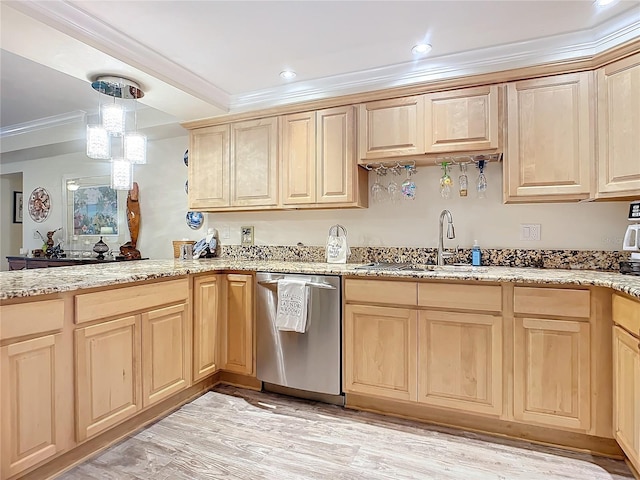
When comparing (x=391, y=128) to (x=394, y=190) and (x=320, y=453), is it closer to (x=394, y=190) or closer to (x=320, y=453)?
(x=394, y=190)

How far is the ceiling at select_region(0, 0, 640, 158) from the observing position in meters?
1.89

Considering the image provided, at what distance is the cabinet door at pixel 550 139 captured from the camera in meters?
2.18

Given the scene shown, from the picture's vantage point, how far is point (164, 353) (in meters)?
2.31

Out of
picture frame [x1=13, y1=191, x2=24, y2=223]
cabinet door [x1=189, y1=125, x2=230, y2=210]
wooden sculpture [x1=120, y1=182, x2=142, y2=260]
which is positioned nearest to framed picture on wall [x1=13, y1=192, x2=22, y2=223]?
picture frame [x1=13, y1=191, x2=24, y2=223]

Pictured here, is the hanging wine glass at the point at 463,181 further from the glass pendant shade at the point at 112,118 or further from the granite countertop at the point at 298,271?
the glass pendant shade at the point at 112,118

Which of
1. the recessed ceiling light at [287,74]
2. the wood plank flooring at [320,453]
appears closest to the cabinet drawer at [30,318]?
the wood plank flooring at [320,453]

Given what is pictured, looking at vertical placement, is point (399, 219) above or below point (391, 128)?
below

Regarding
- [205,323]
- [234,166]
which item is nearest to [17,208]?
[234,166]

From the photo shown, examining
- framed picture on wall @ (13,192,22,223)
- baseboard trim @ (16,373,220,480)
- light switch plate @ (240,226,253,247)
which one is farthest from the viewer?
framed picture on wall @ (13,192,22,223)

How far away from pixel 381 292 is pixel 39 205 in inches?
203

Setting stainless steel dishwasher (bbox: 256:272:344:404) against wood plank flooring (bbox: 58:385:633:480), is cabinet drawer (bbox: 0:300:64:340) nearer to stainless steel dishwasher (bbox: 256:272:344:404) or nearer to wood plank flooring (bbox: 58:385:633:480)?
wood plank flooring (bbox: 58:385:633:480)

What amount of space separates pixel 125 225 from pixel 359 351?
10.7 ft

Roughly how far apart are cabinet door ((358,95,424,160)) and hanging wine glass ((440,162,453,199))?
0.31 m

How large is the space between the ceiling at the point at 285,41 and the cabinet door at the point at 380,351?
1.60 metres
